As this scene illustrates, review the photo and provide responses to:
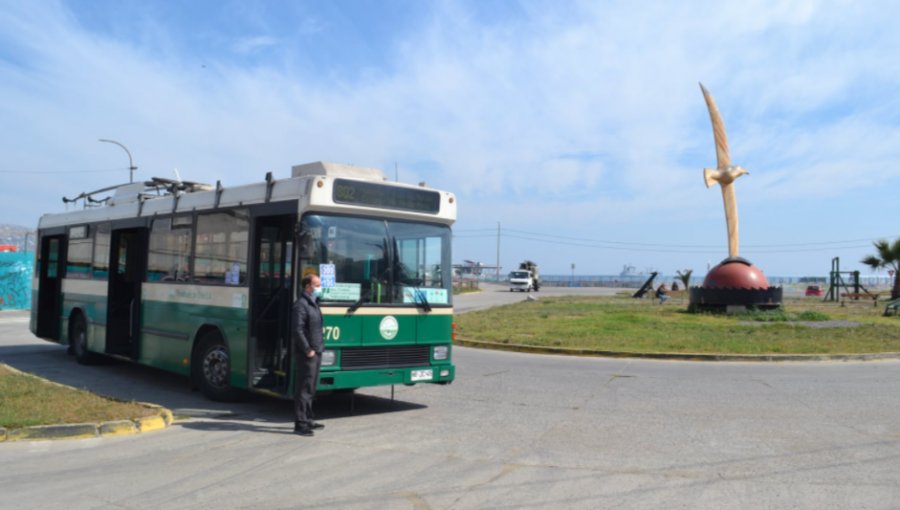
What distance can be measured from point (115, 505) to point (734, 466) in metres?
5.29

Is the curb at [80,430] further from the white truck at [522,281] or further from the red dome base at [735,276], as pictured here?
the white truck at [522,281]

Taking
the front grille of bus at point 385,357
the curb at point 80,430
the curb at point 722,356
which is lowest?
the curb at point 80,430

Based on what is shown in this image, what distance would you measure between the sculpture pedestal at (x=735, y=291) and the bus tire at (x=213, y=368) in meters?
23.0

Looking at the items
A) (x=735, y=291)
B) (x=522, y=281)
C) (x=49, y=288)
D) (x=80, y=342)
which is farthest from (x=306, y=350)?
(x=522, y=281)

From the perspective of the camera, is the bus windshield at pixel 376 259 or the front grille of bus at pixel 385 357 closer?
the bus windshield at pixel 376 259

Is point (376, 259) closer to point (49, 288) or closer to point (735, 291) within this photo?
point (49, 288)

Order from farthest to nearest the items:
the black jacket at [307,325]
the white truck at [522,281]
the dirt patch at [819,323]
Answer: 1. the white truck at [522,281]
2. the dirt patch at [819,323]
3. the black jacket at [307,325]

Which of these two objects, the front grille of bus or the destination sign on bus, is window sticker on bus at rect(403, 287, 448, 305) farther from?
the destination sign on bus

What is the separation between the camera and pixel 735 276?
96.7 ft

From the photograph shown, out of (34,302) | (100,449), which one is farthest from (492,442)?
(34,302)

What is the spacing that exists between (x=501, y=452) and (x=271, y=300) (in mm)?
3777

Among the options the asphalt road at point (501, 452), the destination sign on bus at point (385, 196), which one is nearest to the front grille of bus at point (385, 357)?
the asphalt road at point (501, 452)

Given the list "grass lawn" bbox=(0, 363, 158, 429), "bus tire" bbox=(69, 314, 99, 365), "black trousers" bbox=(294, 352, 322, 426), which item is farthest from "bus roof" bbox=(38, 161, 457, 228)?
"bus tire" bbox=(69, 314, 99, 365)

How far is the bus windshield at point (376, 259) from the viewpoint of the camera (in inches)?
355
